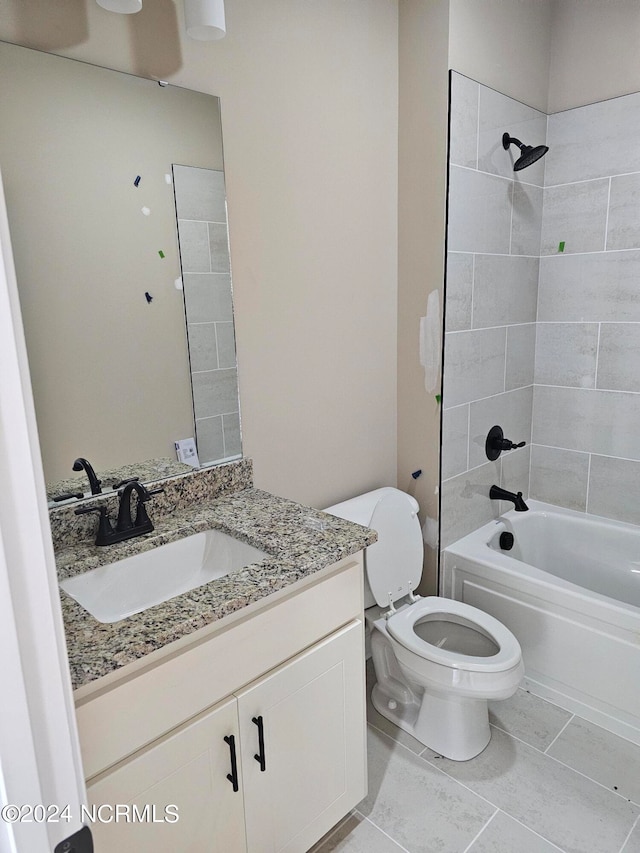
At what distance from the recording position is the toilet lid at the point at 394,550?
2.05 meters

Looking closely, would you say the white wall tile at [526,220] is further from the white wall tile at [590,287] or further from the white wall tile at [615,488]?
the white wall tile at [615,488]

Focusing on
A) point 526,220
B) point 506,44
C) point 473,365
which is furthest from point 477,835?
point 506,44

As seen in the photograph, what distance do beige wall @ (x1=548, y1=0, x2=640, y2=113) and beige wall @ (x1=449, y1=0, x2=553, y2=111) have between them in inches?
1.8

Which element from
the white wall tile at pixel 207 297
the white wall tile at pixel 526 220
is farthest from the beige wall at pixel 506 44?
the white wall tile at pixel 207 297

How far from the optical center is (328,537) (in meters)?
1.48

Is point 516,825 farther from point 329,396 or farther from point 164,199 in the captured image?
point 164,199

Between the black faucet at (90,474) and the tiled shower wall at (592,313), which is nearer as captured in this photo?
the black faucet at (90,474)

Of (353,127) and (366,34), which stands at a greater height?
(366,34)

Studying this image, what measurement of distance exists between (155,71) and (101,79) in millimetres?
163

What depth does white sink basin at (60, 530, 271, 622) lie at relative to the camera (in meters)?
1.38

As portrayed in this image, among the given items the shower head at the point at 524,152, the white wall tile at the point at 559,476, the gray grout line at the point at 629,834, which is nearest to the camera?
the gray grout line at the point at 629,834

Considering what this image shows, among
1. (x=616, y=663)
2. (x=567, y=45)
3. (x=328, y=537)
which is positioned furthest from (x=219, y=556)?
(x=567, y=45)

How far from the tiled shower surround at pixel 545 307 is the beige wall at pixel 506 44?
0.06m

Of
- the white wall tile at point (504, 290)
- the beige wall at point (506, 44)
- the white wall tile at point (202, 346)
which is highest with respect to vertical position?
the beige wall at point (506, 44)
